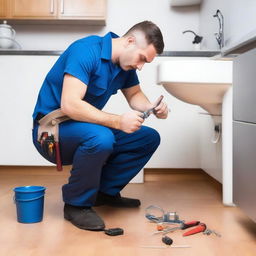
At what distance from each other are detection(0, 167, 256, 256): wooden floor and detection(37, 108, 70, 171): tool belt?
0.30 metres

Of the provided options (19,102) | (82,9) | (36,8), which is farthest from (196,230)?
(36,8)

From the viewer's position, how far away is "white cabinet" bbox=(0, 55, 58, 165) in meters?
2.73

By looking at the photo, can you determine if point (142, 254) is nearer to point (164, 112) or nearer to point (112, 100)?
point (164, 112)

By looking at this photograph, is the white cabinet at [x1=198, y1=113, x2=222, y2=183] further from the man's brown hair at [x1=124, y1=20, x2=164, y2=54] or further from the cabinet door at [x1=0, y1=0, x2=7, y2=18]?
the cabinet door at [x1=0, y1=0, x2=7, y2=18]

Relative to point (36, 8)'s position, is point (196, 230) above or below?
below

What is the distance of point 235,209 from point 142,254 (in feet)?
2.59

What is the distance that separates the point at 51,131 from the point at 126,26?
1.97 meters

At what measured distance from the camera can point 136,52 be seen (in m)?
1.58

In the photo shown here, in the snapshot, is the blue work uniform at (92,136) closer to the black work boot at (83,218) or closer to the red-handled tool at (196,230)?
the black work boot at (83,218)

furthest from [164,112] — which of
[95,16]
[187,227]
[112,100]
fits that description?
[95,16]

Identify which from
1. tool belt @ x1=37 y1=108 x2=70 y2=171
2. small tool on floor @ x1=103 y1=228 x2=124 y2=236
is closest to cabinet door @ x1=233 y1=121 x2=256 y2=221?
small tool on floor @ x1=103 y1=228 x2=124 y2=236

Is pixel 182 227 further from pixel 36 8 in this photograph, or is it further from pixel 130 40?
A: pixel 36 8

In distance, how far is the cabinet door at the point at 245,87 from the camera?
1314 mm

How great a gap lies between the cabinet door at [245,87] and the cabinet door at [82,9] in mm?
1901
